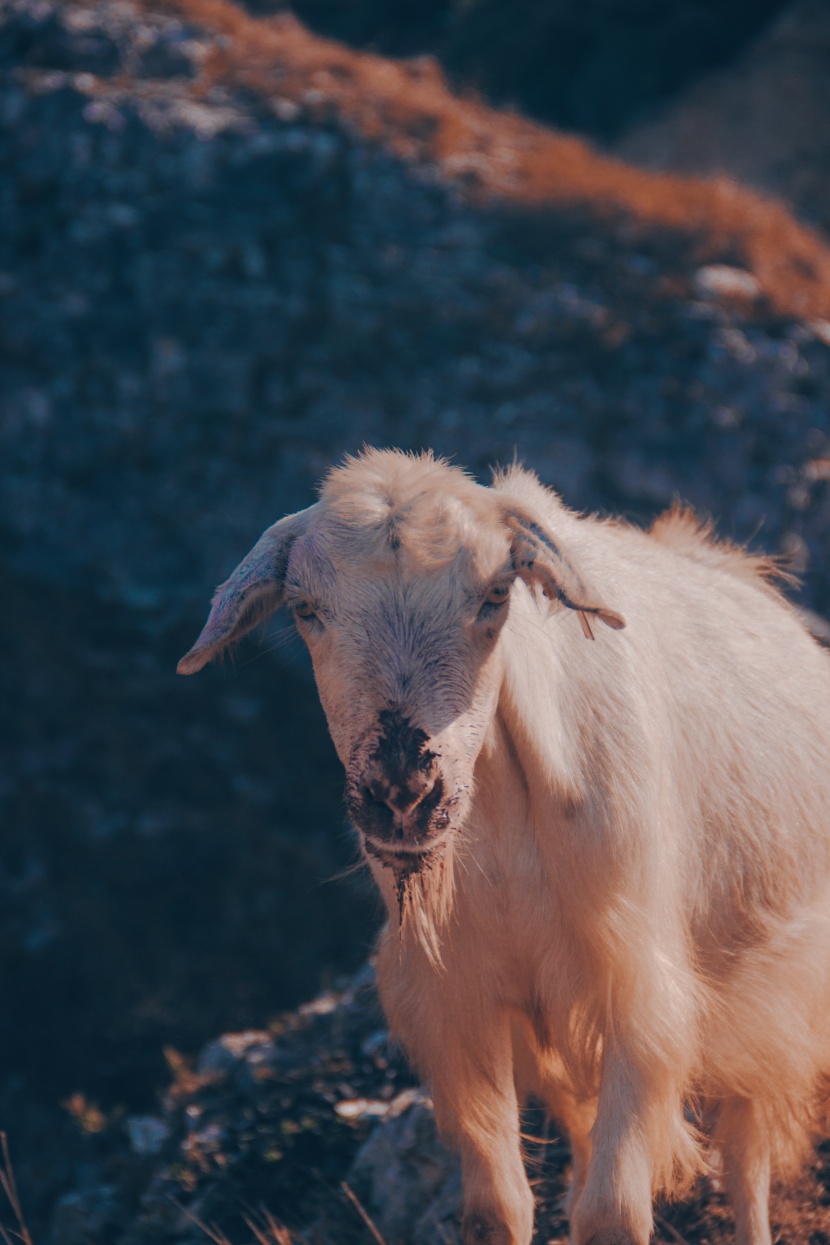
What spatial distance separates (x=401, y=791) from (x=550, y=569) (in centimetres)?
66

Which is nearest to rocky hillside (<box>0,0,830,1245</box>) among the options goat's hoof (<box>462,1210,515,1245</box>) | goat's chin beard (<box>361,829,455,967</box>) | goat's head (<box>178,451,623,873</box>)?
goat's hoof (<box>462,1210,515,1245</box>)

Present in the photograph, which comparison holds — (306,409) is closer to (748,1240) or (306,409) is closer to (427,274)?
(427,274)

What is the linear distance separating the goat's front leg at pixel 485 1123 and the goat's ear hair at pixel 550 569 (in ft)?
4.51

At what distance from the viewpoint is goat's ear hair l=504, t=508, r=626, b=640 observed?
2.74m

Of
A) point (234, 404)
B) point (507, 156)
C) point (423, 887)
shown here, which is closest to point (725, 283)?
point (507, 156)

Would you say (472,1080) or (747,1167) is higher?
(472,1080)

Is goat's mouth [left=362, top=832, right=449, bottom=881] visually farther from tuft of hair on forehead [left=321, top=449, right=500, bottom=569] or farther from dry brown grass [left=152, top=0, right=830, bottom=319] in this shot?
dry brown grass [left=152, top=0, right=830, bottom=319]

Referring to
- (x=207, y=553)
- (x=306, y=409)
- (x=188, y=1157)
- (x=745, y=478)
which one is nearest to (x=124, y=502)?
(x=207, y=553)

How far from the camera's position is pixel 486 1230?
346 centimetres

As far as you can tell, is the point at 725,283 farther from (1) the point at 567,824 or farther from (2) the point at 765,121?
(1) the point at 567,824

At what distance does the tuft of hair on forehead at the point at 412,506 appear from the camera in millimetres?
2861

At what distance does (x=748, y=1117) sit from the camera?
4043mm

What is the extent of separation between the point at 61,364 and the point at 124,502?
1588 mm

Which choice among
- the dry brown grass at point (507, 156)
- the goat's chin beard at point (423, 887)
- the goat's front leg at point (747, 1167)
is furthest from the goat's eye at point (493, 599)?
the dry brown grass at point (507, 156)
